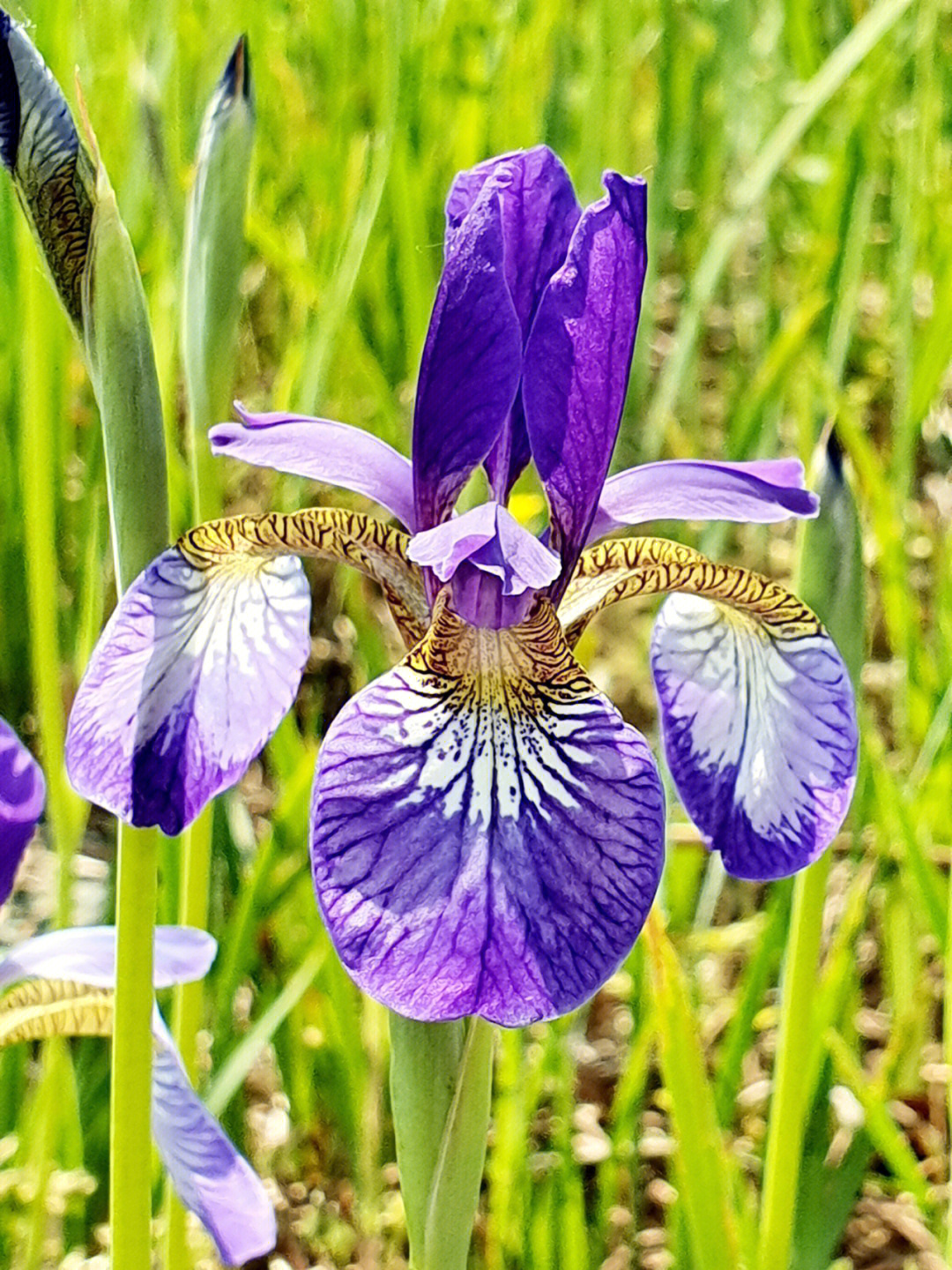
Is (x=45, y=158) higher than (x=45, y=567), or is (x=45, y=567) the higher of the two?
(x=45, y=158)

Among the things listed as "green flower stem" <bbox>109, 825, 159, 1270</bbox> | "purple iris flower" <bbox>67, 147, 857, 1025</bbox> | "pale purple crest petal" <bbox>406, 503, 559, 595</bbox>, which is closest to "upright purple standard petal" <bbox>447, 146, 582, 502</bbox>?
"purple iris flower" <bbox>67, 147, 857, 1025</bbox>

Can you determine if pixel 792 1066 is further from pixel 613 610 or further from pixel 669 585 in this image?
pixel 613 610

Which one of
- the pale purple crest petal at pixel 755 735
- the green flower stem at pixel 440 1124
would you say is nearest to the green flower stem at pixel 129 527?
the green flower stem at pixel 440 1124

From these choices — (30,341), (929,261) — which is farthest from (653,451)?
(30,341)

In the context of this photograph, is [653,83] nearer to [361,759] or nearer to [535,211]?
[535,211]

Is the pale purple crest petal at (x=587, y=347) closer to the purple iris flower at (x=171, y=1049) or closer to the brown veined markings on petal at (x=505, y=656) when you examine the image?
the brown veined markings on petal at (x=505, y=656)

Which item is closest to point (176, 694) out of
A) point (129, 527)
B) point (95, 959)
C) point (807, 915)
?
point (129, 527)
